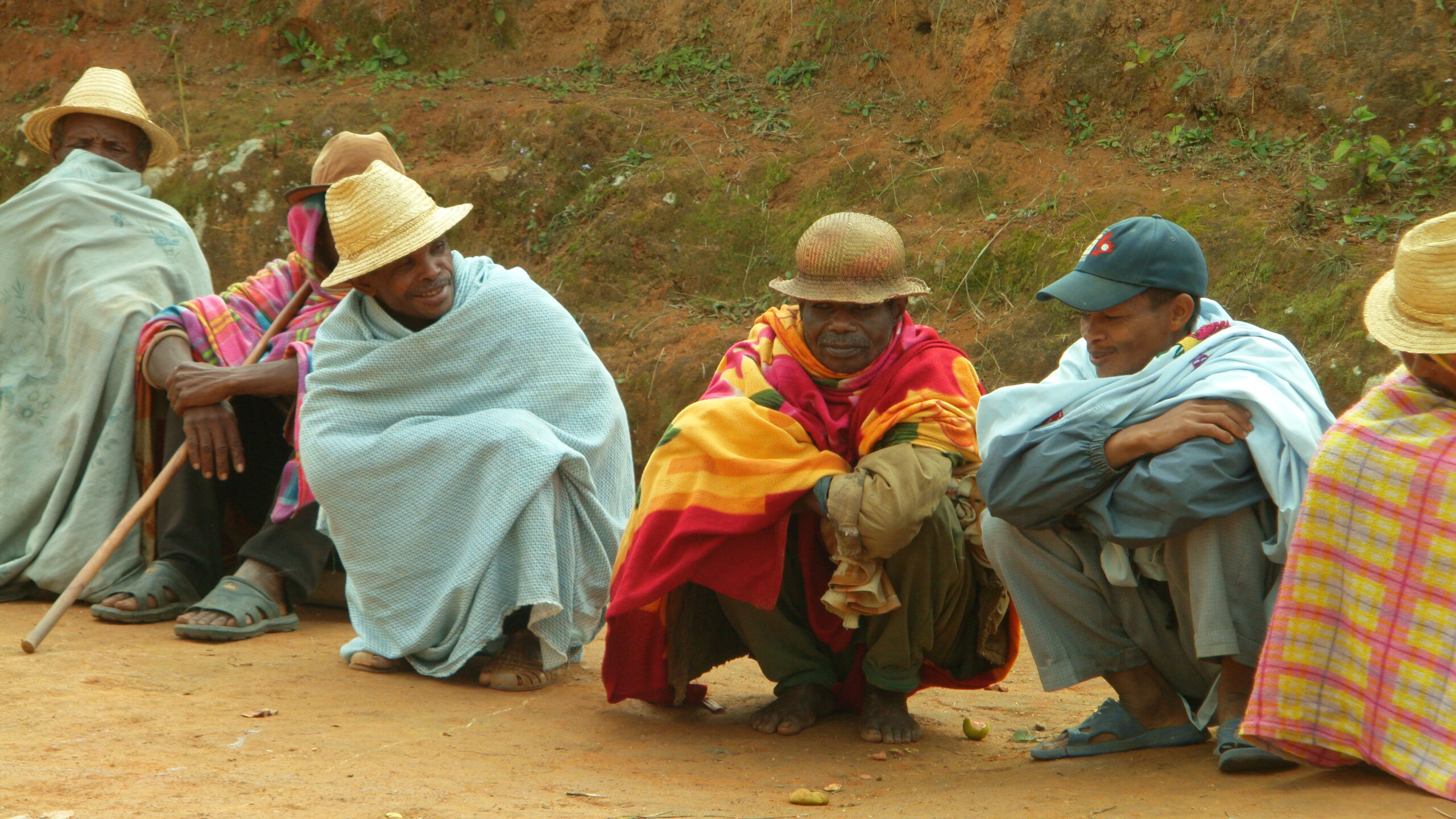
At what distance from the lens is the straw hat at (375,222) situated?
4281 mm

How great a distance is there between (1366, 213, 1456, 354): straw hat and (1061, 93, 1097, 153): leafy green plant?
195 inches

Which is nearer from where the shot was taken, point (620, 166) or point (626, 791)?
point (626, 791)

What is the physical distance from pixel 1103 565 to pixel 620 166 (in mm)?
5931

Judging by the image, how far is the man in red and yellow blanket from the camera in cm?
349

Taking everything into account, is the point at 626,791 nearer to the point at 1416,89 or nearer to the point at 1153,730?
the point at 1153,730

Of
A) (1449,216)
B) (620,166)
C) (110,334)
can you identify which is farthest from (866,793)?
(620,166)

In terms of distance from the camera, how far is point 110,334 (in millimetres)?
5488

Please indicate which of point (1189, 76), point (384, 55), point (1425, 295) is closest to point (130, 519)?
point (1425, 295)

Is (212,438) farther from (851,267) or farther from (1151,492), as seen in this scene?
(1151,492)

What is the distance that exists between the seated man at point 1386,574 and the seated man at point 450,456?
2.17 m

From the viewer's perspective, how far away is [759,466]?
3518 mm

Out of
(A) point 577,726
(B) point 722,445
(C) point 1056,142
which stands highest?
(C) point 1056,142

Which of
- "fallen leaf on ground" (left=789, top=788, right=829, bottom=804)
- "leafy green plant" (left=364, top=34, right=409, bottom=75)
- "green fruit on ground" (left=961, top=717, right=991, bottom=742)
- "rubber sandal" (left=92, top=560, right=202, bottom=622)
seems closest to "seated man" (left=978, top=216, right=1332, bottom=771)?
"green fruit on ground" (left=961, top=717, right=991, bottom=742)

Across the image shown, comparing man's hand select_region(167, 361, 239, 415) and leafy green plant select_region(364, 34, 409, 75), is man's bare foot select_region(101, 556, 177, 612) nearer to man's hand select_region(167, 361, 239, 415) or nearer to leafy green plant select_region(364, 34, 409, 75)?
man's hand select_region(167, 361, 239, 415)
